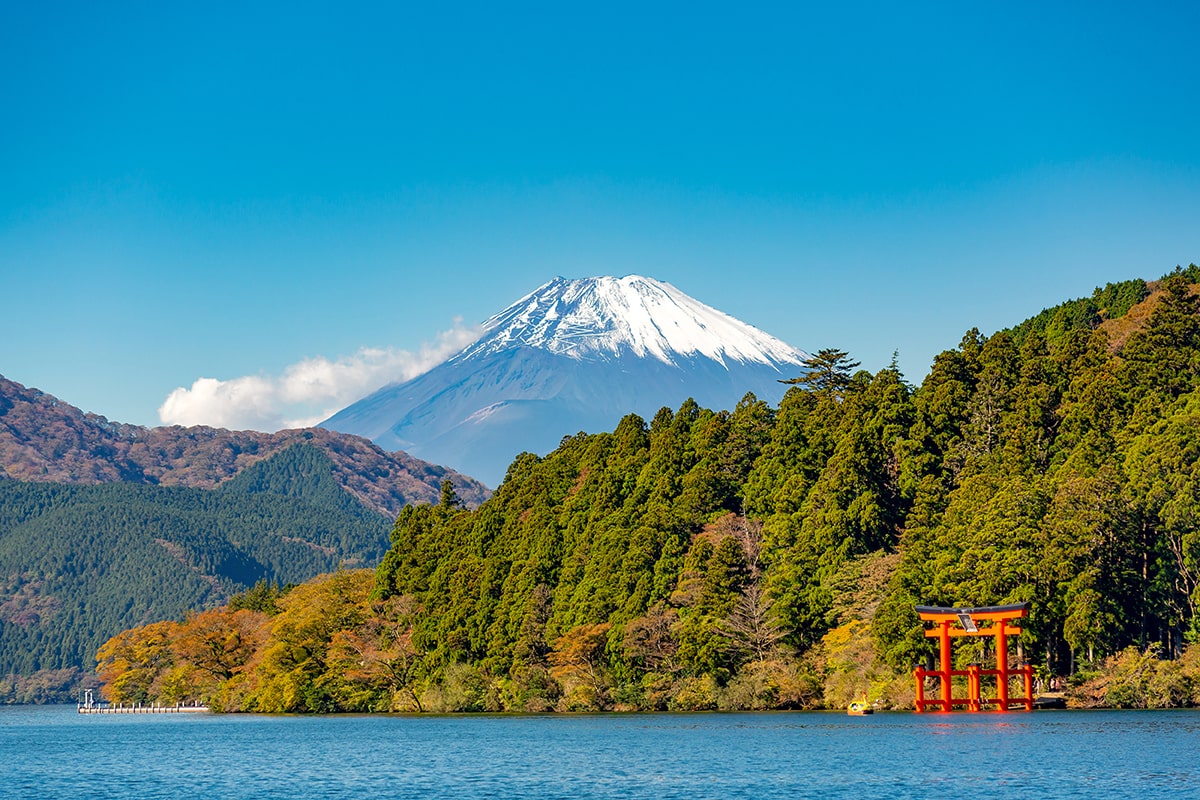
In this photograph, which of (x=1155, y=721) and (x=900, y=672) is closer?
(x=1155, y=721)

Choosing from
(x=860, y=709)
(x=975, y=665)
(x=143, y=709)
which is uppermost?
(x=975, y=665)

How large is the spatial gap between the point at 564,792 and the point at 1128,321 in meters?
64.1

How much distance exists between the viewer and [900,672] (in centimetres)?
6556

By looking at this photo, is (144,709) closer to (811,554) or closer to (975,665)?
(811,554)

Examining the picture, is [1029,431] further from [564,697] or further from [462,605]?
[462,605]

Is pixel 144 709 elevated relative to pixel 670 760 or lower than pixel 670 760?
lower

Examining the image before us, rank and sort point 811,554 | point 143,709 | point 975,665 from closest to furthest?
point 975,665
point 811,554
point 143,709

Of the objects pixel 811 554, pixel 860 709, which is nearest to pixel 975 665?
pixel 860 709

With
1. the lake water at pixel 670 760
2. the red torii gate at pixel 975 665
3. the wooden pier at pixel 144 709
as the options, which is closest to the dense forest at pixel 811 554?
the red torii gate at pixel 975 665

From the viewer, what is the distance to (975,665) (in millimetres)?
63188

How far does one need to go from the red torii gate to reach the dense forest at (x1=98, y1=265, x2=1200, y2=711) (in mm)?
1973

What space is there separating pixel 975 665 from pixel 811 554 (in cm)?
1141

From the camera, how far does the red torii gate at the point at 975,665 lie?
5994 cm

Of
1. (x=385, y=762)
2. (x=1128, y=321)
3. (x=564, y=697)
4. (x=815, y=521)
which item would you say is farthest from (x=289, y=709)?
(x=1128, y=321)
